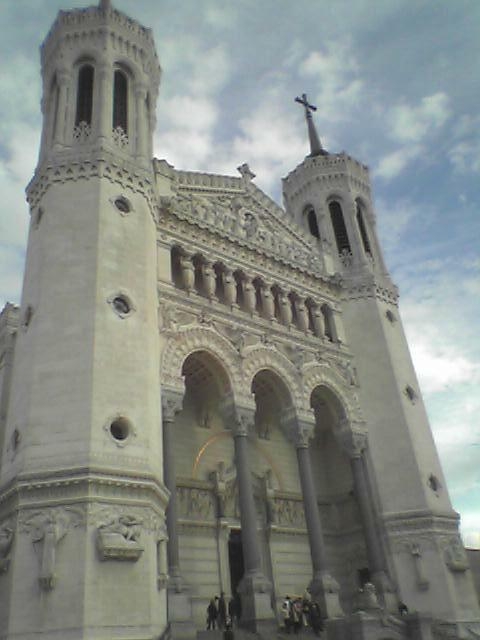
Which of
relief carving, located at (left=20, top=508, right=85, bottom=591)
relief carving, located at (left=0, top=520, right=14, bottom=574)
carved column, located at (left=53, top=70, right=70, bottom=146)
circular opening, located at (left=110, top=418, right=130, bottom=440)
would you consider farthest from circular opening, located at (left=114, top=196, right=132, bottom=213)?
relief carving, located at (left=0, top=520, right=14, bottom=574)

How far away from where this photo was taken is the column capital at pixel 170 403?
17.6m

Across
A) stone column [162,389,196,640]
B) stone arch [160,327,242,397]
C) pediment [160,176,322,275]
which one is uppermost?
pediment [160,176,322,275]

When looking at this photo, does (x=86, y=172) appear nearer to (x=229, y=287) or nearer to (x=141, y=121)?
(x=141, y=121)

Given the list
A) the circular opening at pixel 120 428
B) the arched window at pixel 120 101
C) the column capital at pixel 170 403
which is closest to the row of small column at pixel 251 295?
the column capital at pixel 170 403

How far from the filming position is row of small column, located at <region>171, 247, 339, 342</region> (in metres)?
A: 22.0

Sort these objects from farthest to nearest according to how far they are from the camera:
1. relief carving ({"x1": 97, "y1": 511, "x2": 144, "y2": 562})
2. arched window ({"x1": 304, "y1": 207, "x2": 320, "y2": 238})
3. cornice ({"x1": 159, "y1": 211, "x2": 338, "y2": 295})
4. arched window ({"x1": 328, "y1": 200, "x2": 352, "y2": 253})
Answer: arched window ({"x1": 304, "y1": 207, "x2": 320, "y2": 238}) → arched window ({"x1": 328, "y1": 200, "x2": 352, "y2": 253}) → cornice ({"x1": 159, "y1": 211, "x2": 338, "y2": 295}) → relief carving ({"x1": 97, "y1": 511, "x2": 144, "y2": 562})

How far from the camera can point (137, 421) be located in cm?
1561

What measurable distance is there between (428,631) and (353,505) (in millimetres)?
7248

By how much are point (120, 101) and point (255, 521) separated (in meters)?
15.7

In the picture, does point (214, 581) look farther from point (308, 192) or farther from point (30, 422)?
point (308, 192)

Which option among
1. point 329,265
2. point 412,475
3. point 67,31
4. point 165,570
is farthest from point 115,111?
point 412,475

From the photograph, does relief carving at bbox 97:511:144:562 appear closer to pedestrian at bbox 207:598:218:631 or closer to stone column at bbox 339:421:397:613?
pedestrian at bbox 207:598:218:631

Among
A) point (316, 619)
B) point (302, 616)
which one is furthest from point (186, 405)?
point (316, 619)

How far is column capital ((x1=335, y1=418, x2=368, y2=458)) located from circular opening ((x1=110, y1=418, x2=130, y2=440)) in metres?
11.1
